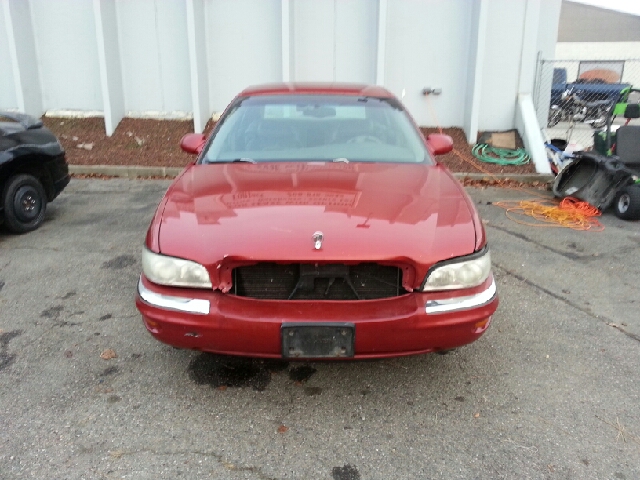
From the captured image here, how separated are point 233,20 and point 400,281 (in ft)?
30.0

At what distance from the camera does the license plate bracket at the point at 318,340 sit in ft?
8.06

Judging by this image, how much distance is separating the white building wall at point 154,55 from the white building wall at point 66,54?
625 millimetres

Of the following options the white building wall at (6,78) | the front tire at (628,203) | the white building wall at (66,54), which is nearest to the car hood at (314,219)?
the front tire at (628,203)

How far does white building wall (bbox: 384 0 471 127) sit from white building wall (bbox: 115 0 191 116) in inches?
160

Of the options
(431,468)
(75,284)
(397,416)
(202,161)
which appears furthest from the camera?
(75,284)

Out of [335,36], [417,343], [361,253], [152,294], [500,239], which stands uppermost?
[335,36]

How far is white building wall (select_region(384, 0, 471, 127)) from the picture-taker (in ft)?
32.8

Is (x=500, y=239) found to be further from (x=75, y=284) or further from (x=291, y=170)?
(x=75, y=284)

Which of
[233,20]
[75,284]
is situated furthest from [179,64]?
[75,284]

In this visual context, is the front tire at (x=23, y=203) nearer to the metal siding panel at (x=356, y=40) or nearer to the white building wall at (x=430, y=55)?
the metal siding panel at (x=356, y=40)

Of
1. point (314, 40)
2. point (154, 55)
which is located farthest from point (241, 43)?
point (154, 55)

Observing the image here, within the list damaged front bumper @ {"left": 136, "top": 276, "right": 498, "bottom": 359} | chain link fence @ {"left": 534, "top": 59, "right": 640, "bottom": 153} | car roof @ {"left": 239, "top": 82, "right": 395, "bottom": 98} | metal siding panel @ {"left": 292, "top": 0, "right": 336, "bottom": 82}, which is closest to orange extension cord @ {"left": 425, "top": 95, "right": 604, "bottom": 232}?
chain link fence @ {"left": 534, "top": 59, "right": 640, "bottom": 153}

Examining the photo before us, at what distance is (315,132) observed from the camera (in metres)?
3.89

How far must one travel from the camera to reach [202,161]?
367 centimetres
